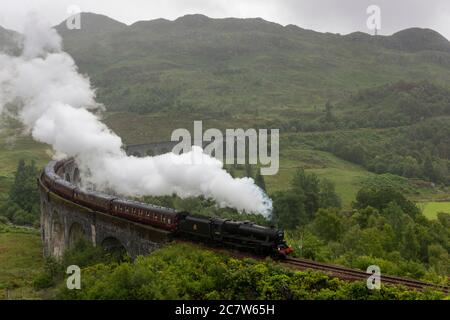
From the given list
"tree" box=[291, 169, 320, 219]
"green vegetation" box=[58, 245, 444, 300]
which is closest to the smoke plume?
"green vegetation" box=[58, 245, 444, 300]

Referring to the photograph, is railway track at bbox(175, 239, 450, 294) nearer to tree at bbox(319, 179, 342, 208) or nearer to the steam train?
the steam train

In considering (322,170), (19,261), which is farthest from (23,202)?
(322,170)

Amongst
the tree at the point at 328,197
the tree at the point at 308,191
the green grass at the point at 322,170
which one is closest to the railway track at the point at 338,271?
the tree at the point at 308,191

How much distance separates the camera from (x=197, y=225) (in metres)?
28.9

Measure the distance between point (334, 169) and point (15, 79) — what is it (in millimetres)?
64969

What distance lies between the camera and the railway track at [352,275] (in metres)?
21.0

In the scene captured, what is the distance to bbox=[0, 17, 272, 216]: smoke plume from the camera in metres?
31.8

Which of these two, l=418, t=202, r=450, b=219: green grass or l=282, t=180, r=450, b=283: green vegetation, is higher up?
l=282, t=180, r=450, b=283: green vegetation

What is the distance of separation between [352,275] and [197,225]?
32.5 ft

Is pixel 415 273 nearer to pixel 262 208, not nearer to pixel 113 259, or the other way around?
pixel 262 208

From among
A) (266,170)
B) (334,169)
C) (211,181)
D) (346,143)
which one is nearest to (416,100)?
(346,143)

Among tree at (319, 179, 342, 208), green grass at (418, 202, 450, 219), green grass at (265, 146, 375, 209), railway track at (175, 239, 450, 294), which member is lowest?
green grass at (418, 202, 450, 219)

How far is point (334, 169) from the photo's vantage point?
10569 centimetres

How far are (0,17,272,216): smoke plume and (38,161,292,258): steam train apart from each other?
3189 millimetres
